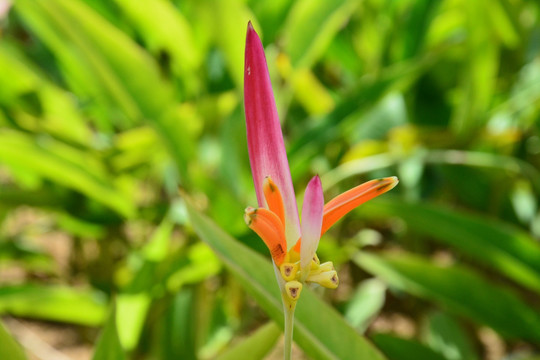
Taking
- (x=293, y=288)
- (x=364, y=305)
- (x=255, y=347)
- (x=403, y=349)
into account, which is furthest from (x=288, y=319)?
(x=364, y=305)

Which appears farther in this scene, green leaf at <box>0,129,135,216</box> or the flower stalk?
green leaf at <box>0,129,135,216</box>

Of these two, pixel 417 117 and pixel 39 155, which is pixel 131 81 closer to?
pixel 39 155

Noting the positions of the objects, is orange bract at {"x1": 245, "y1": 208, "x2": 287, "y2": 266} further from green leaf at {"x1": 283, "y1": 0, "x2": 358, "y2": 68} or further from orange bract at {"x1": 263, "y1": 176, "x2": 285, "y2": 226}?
green leaf at {"x1": 283, "y1": 0, "x2": 358, "y2": 68}

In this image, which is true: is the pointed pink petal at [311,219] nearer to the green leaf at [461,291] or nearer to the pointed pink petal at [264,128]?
the pointed pink petal at [264,128]

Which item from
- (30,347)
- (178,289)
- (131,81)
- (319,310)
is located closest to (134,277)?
(178,289)

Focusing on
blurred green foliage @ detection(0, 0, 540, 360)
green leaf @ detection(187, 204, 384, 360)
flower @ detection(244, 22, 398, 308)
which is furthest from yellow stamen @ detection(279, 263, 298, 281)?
blurred green foliage @ detection(0, 0, 540, 360)

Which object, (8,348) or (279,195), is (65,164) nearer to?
(8,348)
